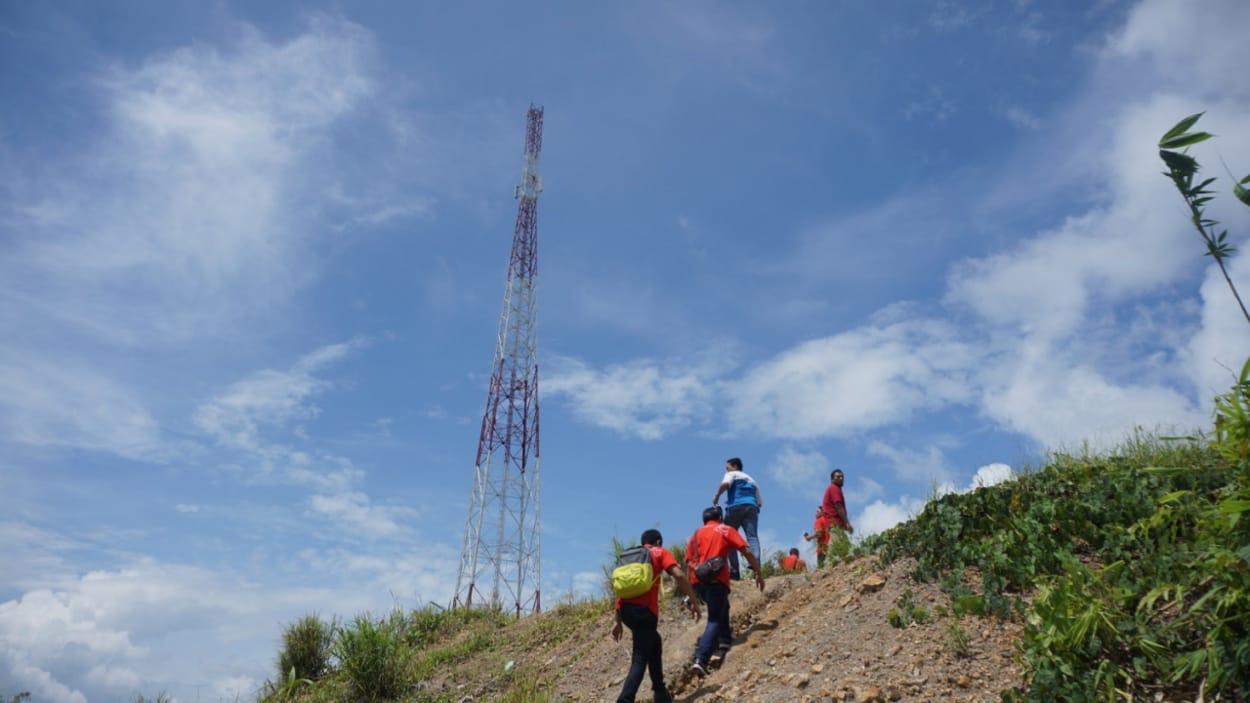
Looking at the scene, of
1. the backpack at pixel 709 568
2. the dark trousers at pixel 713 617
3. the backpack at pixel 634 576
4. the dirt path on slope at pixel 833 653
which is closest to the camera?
the dirt path on slope at pixel 833 653

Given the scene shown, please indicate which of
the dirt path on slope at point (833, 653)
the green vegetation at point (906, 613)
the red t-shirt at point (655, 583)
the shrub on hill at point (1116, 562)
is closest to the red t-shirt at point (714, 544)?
the red t-shirt at point (655, 583)

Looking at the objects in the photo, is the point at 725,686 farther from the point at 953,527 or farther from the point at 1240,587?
the point at 1240,587

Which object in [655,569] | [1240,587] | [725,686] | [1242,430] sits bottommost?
[725,686]

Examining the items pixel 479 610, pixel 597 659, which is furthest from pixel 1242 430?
pixel 479 610

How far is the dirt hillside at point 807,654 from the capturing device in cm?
675

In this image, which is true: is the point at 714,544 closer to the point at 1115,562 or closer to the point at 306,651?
the point at 1115,562

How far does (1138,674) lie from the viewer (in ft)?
19.1

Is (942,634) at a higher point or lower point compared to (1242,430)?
lower

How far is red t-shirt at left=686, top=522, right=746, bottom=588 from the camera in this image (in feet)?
27.7

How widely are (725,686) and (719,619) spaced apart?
2.56 ft

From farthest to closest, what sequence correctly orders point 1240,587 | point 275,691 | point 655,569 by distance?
point 275,691
point 655,569
point 1240,587

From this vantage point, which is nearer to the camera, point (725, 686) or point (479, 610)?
point (725, 686)

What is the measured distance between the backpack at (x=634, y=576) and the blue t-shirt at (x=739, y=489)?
2969 mm

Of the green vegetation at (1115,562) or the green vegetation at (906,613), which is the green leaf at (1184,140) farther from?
the green vegetation at (906,613)
